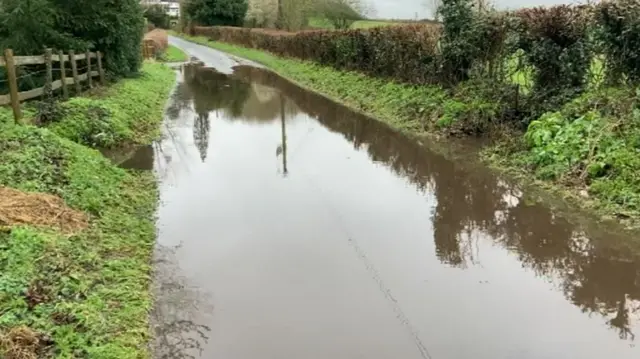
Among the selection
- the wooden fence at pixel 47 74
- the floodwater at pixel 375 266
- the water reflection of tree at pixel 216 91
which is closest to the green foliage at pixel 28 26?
the wooden fence at pixel 47 74

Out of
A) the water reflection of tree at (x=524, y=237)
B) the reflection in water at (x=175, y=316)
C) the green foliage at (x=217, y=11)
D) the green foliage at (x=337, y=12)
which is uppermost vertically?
the green foliage at (x=217, y=11)

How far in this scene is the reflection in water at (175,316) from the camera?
14.8 ft

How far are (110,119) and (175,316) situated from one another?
8.03 metres

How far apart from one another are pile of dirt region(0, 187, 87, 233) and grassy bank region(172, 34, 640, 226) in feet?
20.3

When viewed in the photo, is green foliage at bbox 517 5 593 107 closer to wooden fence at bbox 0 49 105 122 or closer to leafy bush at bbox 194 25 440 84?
leafy bush at bbox 194 25 440 84

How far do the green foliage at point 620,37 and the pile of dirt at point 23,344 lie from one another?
9.40m

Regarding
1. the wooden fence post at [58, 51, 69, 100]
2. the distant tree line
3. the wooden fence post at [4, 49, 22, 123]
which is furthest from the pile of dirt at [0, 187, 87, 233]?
the distant tree line

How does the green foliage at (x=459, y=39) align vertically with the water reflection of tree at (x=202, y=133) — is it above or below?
above

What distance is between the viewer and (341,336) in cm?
462

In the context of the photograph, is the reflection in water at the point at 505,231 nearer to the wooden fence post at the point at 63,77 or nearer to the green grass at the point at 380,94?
the green grass at the point at 380,94

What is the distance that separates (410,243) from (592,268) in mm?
1865

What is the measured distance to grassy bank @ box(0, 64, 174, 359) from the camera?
170 inches

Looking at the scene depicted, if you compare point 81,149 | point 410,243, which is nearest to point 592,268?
point 410,243

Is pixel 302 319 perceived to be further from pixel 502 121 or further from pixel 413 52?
pixel 413 52
